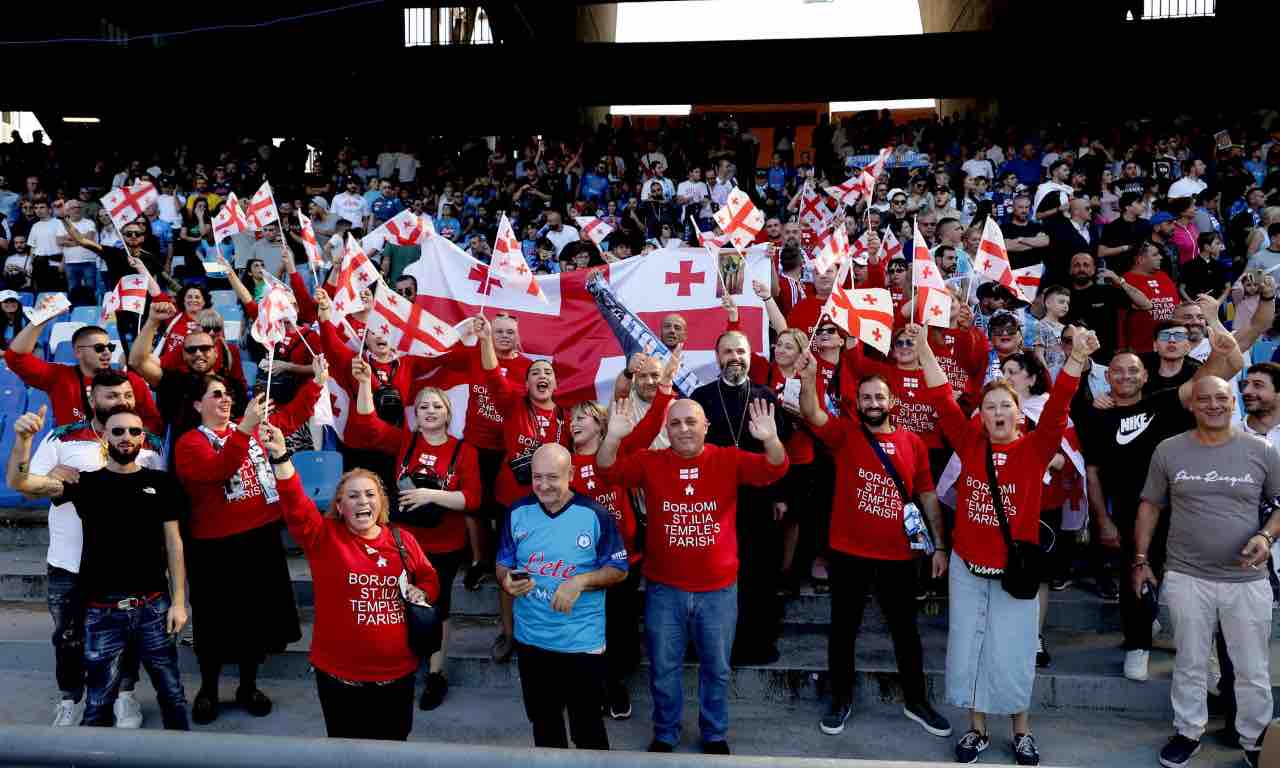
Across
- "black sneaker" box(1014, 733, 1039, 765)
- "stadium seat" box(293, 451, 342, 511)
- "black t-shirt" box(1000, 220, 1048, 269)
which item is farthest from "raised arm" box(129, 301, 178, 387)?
"black t-shirt" box(1000, 220, 1048, 269)

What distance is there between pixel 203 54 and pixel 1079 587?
21913 mm

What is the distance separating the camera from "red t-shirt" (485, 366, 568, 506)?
6273 mm

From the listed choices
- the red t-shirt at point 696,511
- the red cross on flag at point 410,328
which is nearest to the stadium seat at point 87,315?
the red cross on flag at point 410,328

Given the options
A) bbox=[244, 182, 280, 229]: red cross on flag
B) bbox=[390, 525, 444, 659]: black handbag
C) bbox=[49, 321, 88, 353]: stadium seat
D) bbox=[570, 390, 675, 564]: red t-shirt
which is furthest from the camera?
bbox=[49, 321, 88, 353]: stadium seat

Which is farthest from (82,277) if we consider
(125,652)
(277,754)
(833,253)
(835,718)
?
(277,754)

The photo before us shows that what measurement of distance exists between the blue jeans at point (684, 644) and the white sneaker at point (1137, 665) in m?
2.26

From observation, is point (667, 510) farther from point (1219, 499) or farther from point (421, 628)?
point (1219, 499)

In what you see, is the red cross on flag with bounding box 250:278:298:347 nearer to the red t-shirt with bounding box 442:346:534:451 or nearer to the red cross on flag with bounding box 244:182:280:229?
the red t-shirt with bounding box 442:346:534:451

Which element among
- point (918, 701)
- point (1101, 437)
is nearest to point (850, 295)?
point (1101, 437)

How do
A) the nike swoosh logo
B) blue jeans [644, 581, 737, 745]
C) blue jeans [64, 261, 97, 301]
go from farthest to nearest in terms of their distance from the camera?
blue jeans [64, 261, 97, 301], the nike swoosh logo, blue jeans [644, 581, 737, 745]

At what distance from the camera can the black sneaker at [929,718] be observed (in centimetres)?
557

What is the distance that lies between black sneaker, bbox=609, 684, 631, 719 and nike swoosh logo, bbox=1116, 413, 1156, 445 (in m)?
3.06

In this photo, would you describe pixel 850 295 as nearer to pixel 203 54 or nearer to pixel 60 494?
pixel 60 494

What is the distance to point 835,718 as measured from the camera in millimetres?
5637
